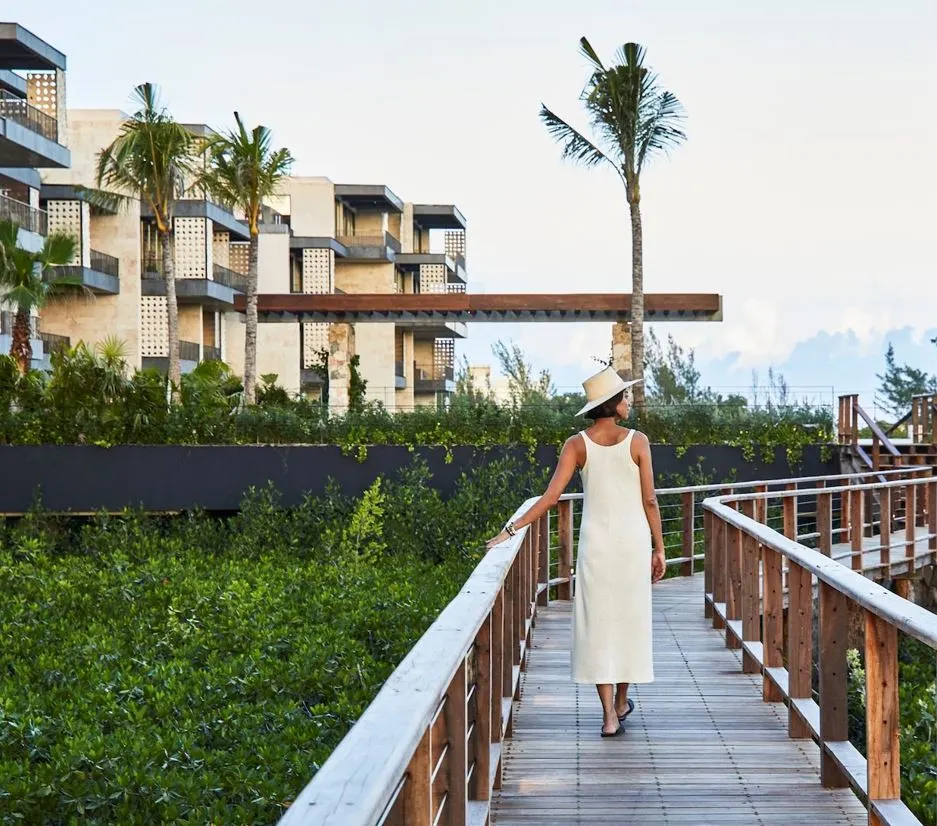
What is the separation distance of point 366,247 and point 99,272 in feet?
70.6

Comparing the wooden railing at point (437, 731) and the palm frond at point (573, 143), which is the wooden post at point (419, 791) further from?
the palm frond at point (573, 143)

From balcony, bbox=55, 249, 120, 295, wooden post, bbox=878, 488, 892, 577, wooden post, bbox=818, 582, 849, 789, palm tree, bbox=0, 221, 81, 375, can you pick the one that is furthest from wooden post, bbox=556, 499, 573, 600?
balcony, bbox=55, 249, 120, 295

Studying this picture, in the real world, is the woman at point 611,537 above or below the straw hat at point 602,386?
below

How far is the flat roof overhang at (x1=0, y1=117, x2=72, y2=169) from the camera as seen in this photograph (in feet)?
107

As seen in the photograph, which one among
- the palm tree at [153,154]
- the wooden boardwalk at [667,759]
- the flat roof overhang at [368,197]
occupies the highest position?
the flat roof overhang at [368,197]

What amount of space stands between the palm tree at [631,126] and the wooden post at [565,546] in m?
15.4

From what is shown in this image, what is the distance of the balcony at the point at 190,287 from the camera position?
159 ft

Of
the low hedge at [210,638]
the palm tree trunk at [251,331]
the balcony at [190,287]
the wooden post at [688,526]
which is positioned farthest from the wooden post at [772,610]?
the balcony at [190,287]

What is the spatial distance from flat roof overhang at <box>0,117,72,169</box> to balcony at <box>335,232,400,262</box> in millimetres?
28618

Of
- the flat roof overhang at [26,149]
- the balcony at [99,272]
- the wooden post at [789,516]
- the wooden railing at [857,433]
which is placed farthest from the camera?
the balcony at [99,272]

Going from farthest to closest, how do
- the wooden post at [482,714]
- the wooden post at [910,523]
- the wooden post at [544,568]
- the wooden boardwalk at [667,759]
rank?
the wooden post at [910,523], the wooden post at [544,568], the wooden boardwalk at [667,759], the wooden post at [482,714]

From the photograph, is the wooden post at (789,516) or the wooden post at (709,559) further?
the wooden post at (789,516)

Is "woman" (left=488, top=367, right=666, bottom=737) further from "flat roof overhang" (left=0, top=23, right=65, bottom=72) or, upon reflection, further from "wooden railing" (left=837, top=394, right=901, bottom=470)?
"flat roof overhang" (left=0, top=23, right=65, bottom=72)

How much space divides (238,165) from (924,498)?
18.3 meters
